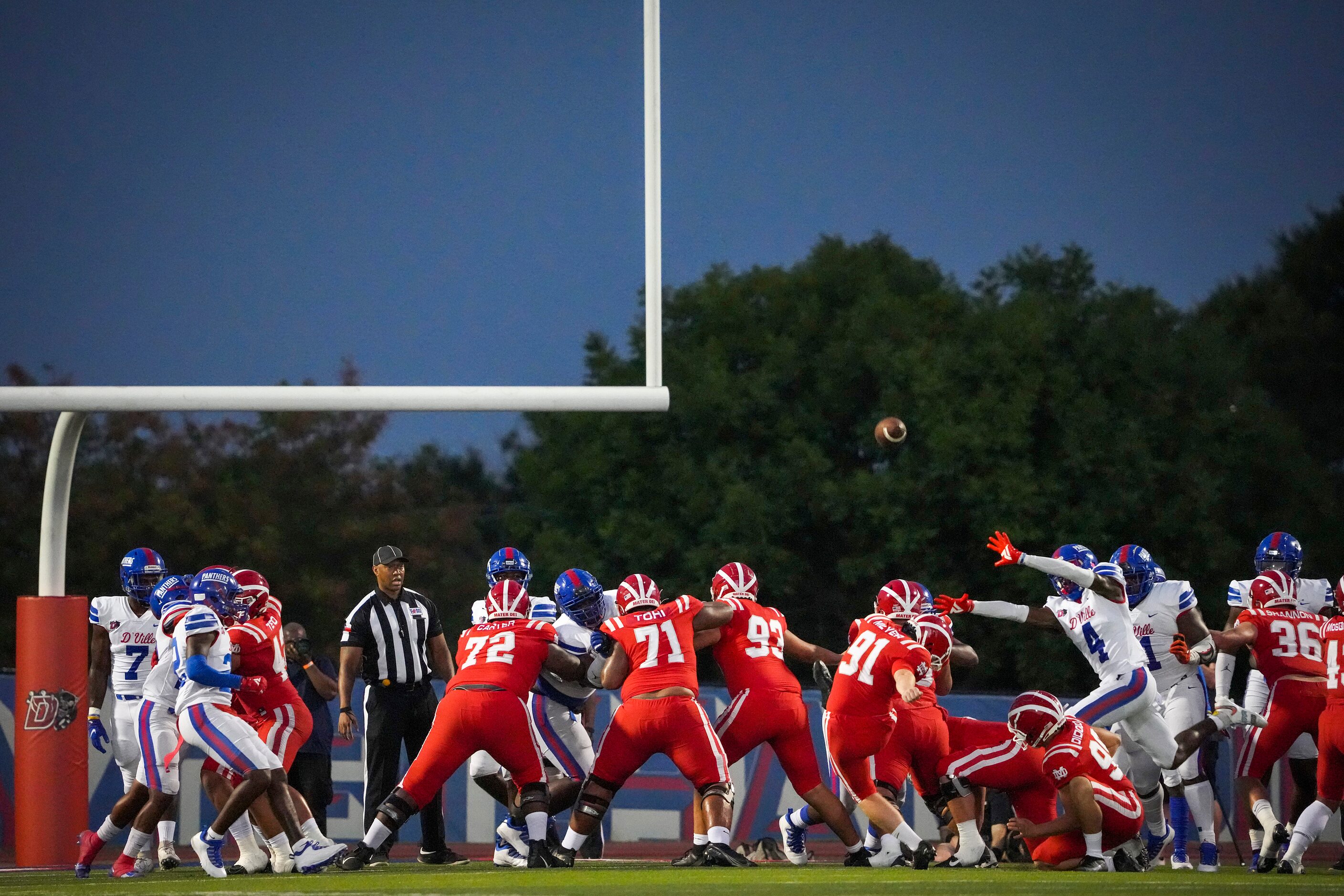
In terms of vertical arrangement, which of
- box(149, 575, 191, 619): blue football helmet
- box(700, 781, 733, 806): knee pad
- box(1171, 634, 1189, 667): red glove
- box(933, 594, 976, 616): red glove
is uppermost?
A: box(149, 575, 191, 619): blue football helmet

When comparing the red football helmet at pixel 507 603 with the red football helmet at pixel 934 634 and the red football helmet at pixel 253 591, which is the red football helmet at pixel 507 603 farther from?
the red football helmet at pixel 934 634

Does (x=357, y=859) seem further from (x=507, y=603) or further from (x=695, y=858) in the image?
(x=695, y=858)

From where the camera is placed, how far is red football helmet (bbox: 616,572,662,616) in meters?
8.98

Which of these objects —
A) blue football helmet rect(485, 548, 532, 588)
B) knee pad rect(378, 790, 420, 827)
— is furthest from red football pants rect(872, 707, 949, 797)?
knee pad rect(378, 790, 420, 827)

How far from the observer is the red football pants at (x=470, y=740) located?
863 centimetres

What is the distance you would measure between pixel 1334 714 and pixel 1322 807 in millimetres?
481

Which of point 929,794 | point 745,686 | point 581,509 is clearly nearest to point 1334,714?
point 929,794

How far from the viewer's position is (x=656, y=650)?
8852mm

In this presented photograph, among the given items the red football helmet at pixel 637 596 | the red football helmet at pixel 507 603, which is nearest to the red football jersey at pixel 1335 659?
the red football helmet at pixel 637 596

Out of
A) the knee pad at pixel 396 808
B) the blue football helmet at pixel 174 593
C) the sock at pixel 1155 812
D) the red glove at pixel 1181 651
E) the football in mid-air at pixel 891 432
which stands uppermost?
the football in mid-air at pixel 891 432

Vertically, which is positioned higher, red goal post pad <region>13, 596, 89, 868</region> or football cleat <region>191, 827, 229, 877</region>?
red goal post pad <region>13, 596, 89, 868</region>

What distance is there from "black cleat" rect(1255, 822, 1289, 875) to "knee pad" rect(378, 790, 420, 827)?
14.4ft

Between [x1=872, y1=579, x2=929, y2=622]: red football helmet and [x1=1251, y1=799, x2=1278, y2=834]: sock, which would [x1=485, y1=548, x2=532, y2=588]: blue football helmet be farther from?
[x1=1251, y1=799, x2=1278, y2=834]: sock

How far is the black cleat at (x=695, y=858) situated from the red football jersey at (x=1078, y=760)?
1815 millimetres
